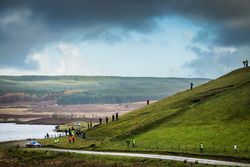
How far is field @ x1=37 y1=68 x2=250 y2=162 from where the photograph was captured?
3698 inches

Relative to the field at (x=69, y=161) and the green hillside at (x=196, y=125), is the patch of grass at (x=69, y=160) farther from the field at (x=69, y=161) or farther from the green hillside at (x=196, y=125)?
the green hillside at (x=196, y=125)

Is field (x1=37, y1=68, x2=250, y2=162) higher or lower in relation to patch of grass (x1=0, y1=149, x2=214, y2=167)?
higher

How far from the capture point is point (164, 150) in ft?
309

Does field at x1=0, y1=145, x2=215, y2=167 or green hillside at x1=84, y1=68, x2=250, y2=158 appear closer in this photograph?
field at x1=0, y1=145, x2=215, y2=167

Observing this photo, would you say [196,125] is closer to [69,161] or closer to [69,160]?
[69,160]

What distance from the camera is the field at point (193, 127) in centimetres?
9394

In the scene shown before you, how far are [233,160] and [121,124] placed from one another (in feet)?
240

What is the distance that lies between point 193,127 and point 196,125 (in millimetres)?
2178

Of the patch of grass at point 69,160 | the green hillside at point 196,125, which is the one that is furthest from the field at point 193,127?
the patch of grass at point 69,160

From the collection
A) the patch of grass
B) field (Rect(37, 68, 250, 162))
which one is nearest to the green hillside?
field (Rect(37, 68, 250, 162))

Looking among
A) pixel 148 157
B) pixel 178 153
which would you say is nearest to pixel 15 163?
pixel 148 157

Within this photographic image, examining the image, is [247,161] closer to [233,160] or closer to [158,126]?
[233,160]

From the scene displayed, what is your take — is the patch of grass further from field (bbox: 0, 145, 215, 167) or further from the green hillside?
the green hillside

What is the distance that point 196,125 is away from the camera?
11644 cm
